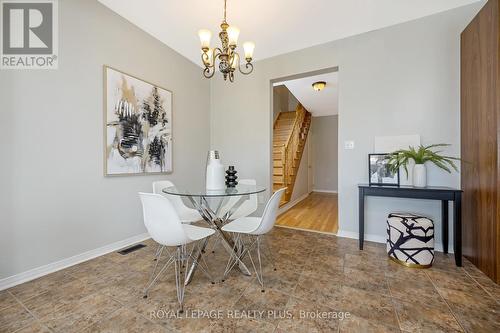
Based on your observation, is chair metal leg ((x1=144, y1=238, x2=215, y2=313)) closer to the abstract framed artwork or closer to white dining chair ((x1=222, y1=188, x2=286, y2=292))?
white dining chair ((x1=222, y1=188, x2=286, y2=292))

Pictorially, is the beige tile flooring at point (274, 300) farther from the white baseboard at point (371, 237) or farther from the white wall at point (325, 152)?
the white wall at point (325, 152)

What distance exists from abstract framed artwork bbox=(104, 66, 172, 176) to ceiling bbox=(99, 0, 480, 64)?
0.76 m

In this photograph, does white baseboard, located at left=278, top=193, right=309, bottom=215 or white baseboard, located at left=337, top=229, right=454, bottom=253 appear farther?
white baseboard, located at left=278, top=193, right=309, bottom=215

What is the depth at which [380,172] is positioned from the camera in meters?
2.62

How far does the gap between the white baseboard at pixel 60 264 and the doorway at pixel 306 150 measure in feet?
7.64

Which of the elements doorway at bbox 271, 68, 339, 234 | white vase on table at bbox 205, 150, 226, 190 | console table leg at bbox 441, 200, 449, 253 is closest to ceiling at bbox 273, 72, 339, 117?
doorway at bbox 271, 68, 339, 234

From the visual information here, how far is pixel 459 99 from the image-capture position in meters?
2.35

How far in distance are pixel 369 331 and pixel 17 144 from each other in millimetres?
3043

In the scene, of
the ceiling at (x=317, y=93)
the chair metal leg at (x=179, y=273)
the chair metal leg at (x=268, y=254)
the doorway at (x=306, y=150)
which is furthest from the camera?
the ceiling at (x=317, y=93)

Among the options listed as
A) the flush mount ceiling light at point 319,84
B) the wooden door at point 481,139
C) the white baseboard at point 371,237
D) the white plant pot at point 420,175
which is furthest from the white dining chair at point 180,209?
the flush mount ceiling light at point 319,84

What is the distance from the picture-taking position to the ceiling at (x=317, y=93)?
4.25 metres

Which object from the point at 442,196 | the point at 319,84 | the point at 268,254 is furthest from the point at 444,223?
the point at 319,84

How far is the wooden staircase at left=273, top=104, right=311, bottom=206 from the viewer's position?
4.76 meters

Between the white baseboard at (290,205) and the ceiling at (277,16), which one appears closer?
the ceiling at (277,16)
